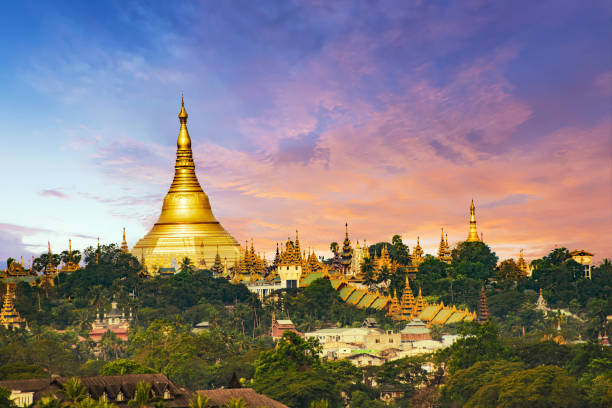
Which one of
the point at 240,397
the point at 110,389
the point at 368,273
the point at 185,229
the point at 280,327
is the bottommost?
the point at 240,397

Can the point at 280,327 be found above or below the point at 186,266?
below

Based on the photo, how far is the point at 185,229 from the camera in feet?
538

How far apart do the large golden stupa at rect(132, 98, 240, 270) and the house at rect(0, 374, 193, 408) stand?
82330mm

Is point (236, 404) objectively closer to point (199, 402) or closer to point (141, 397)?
point (199, 402)

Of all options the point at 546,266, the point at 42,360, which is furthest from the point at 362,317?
the point at 42,360

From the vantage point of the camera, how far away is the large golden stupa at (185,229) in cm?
16212

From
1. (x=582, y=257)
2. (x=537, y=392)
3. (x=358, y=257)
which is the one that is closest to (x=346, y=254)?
(x=358, y=257)

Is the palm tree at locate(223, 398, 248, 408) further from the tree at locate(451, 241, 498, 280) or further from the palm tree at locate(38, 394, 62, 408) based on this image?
the tree at locate(451, 241, 498, 280)

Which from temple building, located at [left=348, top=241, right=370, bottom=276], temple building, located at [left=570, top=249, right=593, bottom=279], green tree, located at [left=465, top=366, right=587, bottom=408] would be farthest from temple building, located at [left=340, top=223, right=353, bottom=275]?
green tree, located at [left=465, top=366, right=587, bottom=408]

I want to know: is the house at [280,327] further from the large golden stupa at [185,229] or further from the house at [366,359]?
the large golden stupa at [185,229]

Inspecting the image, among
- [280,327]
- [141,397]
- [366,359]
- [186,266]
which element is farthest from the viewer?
[186,266]

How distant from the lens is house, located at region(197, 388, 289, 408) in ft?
251

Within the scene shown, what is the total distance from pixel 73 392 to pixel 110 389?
4.27 meters

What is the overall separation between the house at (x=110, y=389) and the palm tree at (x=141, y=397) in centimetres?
111
